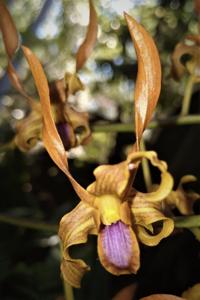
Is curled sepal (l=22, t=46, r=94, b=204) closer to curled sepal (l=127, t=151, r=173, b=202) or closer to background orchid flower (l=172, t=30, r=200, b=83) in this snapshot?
curled sepal (l=127, t=151, r=173, b=202)

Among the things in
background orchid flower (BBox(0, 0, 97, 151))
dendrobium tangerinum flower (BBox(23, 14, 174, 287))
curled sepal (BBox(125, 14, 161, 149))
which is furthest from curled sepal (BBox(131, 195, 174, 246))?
background orchid flower (BBox(0, 0, 97, 151))

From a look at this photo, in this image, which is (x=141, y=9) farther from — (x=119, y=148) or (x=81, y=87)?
(x=81, y=87)

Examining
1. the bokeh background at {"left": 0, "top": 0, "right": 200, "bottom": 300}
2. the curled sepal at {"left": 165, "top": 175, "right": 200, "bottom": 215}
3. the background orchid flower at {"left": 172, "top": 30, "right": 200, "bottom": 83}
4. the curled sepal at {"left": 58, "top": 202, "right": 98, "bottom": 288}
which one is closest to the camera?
the curled sepal at {"left": 58, "top": 202, "right": 98, "bottom": 288}

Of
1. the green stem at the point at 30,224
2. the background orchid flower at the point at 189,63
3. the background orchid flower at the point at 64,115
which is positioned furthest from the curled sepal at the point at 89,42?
the green stem at the point at 30,224

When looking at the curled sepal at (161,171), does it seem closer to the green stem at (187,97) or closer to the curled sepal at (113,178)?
the curled sepal at (113,178)

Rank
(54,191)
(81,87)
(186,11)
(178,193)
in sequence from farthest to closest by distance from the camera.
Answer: (186,11) → (54,191) → (81,87) → (178,193)

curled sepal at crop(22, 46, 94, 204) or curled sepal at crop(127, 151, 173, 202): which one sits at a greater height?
curled sepal at crop(22, 46, 94, 204)

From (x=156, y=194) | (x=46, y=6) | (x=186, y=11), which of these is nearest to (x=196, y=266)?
(x=156, y=194)

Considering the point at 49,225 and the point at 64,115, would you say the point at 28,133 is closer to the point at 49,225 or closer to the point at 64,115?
the point at 64,115
